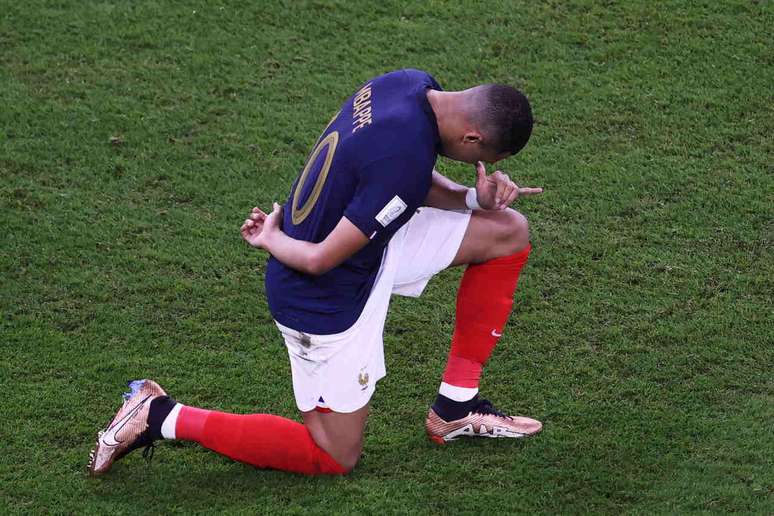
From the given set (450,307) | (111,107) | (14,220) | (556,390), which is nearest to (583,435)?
(556,390)

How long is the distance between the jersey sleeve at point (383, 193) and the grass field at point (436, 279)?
104 cm

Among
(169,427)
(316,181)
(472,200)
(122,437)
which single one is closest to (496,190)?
(472,200)

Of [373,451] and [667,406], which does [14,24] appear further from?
[667,406]

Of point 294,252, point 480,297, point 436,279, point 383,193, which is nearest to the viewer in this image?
point 383,193

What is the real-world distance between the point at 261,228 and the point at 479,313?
891 millimetres

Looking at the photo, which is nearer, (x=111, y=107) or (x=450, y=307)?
(x=450, y=307)

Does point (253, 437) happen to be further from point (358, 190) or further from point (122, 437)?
point (358, 190)

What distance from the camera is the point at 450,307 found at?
5.22m

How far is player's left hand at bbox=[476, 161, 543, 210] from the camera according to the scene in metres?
4.10

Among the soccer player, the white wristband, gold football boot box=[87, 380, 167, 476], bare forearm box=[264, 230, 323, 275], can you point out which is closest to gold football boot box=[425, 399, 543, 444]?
the soccer player

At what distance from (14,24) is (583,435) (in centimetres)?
453

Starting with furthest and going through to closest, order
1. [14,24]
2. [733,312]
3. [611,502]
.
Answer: [14,24], [733,312], [611,502]

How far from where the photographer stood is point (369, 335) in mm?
4180

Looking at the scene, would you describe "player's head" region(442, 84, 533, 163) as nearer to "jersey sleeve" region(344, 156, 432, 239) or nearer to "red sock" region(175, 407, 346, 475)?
"jersey sleeve" region(344, 156, 432, 239)
